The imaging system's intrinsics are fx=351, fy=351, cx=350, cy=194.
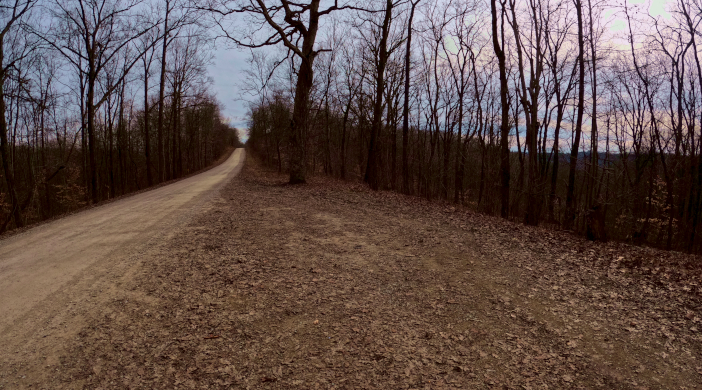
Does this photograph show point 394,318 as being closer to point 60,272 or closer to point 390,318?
point 390,318

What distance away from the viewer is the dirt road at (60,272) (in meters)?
3.57

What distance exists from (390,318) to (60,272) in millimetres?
4926

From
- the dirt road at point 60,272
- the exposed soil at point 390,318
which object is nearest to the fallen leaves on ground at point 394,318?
the exposed soil at point 390,318

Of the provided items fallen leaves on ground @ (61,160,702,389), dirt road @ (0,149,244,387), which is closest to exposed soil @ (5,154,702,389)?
fallen leaves on ground @ (61,160,702,389)

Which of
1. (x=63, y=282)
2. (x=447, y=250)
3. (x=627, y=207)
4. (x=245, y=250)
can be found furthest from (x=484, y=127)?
(x=63, y=282)

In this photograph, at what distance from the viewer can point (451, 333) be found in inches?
152

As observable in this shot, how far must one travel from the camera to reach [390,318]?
163 inches

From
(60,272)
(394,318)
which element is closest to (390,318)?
(394,318)

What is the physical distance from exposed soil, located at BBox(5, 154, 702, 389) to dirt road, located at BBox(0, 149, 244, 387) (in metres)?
0.26

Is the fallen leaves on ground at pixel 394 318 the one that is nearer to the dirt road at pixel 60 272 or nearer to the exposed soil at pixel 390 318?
the exposed soil at pixel 390 318

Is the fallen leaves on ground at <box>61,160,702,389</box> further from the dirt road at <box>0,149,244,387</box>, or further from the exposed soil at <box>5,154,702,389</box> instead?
the dirt road at <box>0,149,244,387</box>

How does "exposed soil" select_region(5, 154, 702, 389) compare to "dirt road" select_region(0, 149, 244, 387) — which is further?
"dirt road" select_region(0, 149, 244, 387)

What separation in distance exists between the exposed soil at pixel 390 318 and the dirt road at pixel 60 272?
0.26m

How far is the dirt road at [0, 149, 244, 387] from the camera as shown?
141 inches
